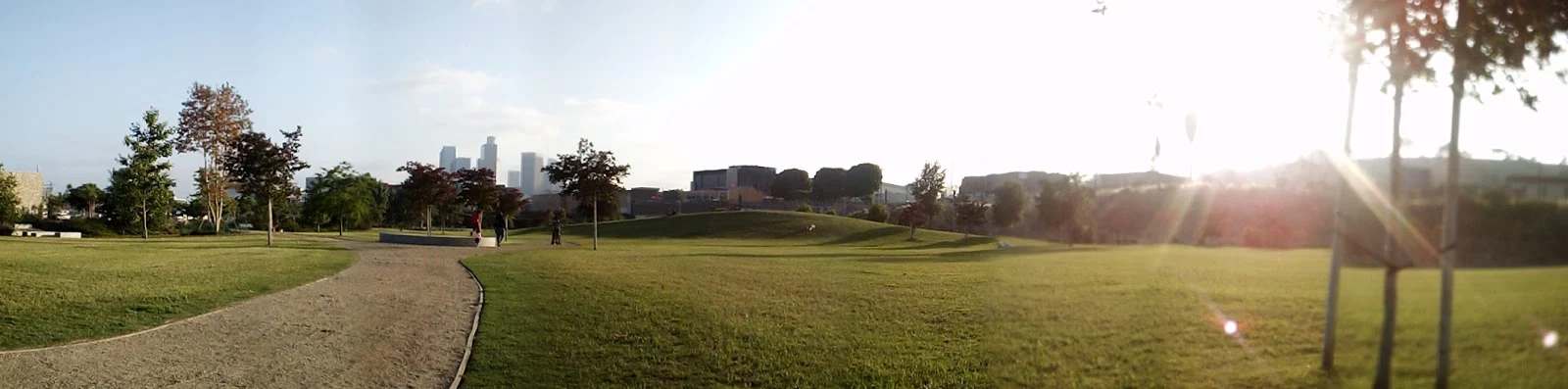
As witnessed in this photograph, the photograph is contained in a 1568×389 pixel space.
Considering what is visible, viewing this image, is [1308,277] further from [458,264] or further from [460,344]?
[458,264]

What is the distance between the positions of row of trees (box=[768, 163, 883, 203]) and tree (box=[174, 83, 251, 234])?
247 ft

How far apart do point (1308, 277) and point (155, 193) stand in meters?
47.7

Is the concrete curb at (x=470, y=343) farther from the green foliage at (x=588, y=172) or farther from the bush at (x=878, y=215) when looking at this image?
the bush at (x=878, y=215)

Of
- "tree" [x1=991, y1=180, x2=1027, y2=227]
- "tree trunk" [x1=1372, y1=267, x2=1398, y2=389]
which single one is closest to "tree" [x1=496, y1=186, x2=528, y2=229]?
"tree" [x1=991, y1=180, x2=1027, y2=227]

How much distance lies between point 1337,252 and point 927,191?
50.3m

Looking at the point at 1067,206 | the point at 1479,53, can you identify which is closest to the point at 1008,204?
the point at 1067,206

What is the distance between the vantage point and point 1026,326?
8.12 meters

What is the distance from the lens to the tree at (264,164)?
3322 centimetres

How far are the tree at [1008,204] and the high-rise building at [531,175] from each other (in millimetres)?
119478

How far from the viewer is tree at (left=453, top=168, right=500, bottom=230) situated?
44188 millimetres

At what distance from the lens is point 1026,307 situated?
9211 mm

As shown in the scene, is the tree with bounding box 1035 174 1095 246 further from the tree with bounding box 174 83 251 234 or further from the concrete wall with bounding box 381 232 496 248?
the tree with bounding box 174 83 251 234

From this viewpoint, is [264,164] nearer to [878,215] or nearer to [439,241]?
[439,241]

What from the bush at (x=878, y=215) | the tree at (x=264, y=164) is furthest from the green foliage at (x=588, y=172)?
the bush at (x=878, y=215)
